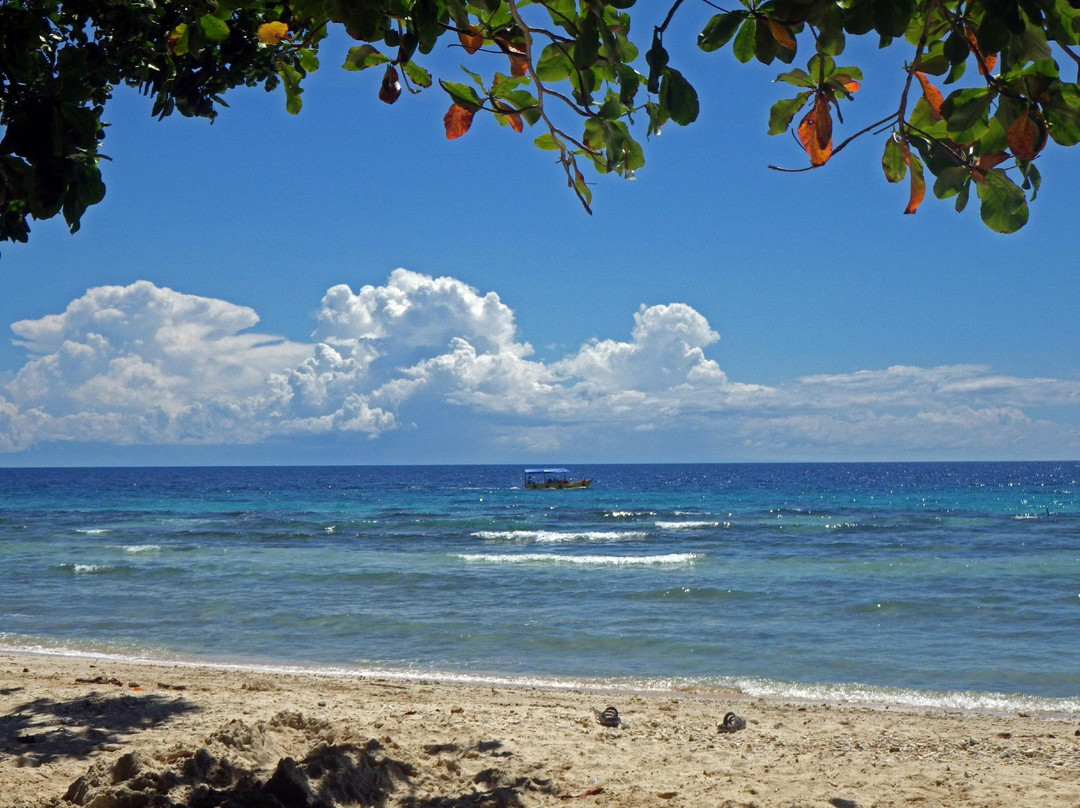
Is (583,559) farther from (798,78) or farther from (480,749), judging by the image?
(798,78)

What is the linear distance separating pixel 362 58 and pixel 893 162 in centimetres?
156

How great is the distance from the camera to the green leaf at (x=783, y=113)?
6.89 feet

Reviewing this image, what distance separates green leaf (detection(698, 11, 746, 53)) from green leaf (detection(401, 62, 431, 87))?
122cm

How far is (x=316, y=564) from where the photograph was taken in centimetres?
1889

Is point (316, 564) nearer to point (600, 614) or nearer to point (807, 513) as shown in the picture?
point (600, 614)

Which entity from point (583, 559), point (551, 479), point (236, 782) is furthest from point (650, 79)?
point (551, 479)

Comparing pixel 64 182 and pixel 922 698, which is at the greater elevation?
pixel 64 182

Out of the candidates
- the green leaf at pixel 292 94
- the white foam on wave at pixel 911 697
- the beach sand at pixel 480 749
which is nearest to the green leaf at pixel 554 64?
the green leaf at pixel 292 94

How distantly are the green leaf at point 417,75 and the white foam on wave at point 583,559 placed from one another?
16276mm

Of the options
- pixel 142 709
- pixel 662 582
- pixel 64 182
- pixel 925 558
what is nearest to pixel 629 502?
pixel 925 558

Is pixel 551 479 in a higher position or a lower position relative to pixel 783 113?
lower

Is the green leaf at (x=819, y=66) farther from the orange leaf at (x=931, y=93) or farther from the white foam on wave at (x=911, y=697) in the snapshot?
the white foam on wave at (x=911, y=697)

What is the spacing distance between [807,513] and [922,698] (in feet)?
103

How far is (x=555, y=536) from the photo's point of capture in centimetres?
2692
